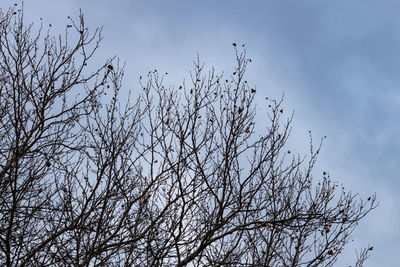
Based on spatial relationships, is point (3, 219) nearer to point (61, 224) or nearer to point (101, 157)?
point (61, 224)

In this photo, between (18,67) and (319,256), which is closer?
(18,67)

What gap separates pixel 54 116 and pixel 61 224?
2.08 meters

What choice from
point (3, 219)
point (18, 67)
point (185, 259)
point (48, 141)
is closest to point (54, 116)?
point (48, 141)

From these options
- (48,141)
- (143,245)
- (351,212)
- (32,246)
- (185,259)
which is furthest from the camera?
(351,212)

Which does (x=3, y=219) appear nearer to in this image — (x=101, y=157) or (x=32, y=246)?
(x=32, y=246)

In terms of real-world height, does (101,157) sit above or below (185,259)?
above

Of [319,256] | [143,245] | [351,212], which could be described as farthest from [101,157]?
[351,212]

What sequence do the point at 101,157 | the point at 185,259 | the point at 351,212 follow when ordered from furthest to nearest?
the point at 351,212 → the point at 101,157 → the point at 185,259

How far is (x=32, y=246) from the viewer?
6.65 m

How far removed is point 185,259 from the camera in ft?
19.1

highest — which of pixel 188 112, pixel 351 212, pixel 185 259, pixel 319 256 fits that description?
pixel 188 112

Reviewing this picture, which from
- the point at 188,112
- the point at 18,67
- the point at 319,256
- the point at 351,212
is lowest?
the point at 319,256

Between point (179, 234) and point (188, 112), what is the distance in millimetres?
2012

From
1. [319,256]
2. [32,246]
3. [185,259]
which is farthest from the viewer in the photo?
[319,256]
